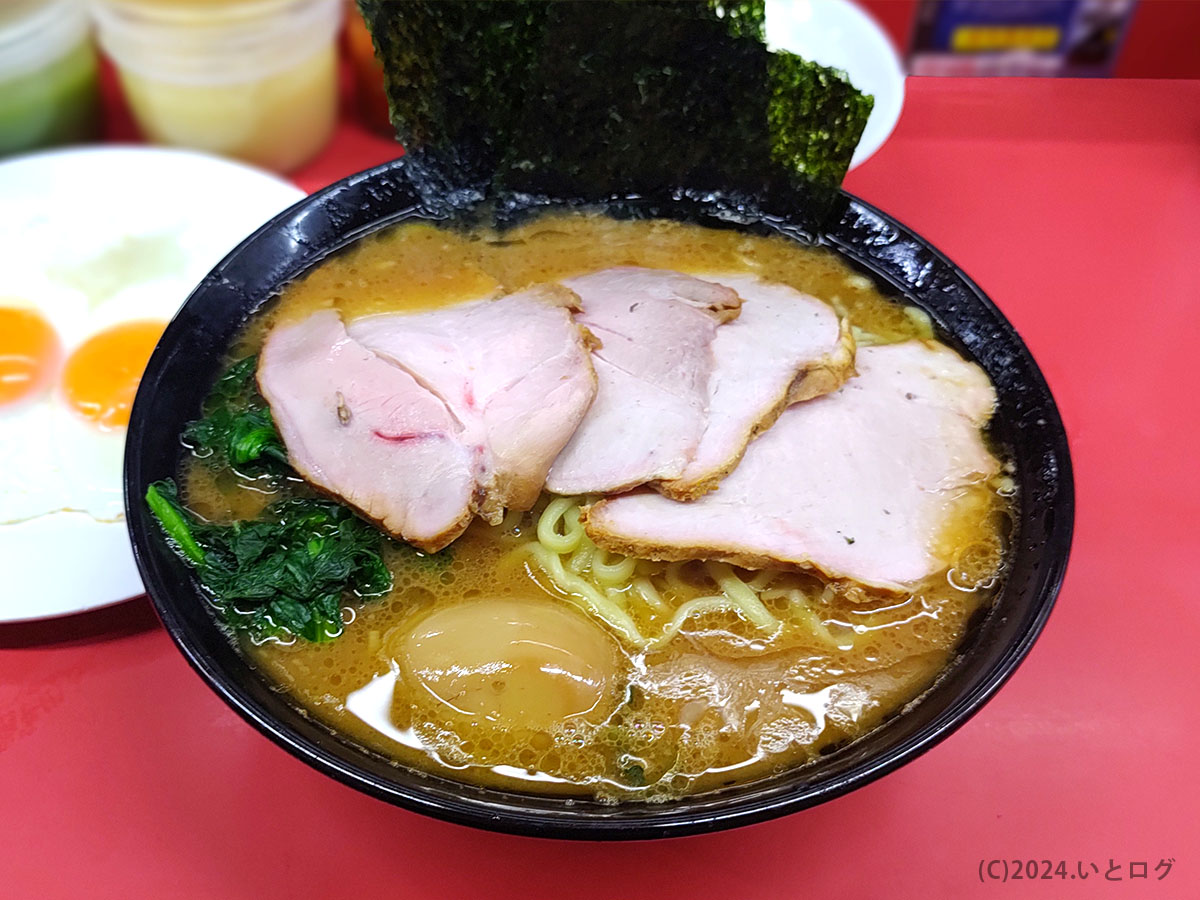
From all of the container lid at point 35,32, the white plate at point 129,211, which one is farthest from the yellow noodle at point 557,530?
the container lid at point 35,32

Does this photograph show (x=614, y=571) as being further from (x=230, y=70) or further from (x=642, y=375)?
(x=230, y=70)

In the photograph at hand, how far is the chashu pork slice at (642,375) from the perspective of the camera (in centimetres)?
134

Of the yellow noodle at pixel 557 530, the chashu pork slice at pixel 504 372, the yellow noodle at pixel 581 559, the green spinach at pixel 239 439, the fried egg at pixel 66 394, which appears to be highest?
the chashu pork slice at pixel 504 372

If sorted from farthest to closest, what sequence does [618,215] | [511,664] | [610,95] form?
1. [618,215]
2. [610,95]
3. [511,664]

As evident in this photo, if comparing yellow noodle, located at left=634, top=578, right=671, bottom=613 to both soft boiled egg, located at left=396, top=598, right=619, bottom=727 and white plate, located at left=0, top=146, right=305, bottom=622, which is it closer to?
soft boiled egg, located at left=396, top=598, right=619, bottom=727

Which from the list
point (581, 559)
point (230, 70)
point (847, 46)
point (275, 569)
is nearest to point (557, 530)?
point (581, 559)

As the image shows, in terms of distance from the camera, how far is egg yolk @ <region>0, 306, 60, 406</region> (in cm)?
190

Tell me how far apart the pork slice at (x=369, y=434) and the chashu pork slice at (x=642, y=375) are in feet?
0.51

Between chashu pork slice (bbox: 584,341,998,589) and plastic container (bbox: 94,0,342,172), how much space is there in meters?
1.44

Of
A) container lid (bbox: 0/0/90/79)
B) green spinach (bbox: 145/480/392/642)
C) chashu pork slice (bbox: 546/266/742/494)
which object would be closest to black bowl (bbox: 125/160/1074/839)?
green spinach (bbox: 145/480/392/642)

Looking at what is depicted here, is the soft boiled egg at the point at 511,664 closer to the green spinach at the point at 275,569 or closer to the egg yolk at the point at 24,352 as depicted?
the green spinach at the point at 275,569

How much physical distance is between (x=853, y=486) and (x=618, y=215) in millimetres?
715

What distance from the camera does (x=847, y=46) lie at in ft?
6.19

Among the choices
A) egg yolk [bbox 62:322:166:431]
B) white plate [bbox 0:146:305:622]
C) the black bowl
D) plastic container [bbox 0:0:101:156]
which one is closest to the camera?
the black bowl
